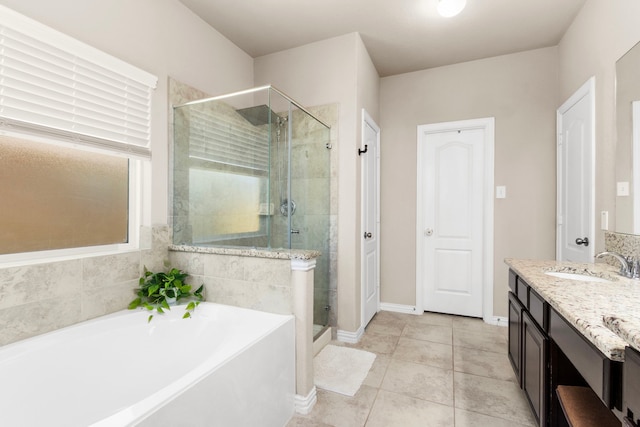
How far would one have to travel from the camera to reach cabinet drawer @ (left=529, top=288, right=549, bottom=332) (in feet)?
4.34

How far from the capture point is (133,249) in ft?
6.44

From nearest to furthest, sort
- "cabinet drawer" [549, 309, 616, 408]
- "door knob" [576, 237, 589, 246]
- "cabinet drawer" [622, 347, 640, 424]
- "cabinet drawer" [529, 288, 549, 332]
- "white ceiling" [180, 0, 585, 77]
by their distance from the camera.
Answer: "cabinet drawer" [622, 347, 640, 424] < "cabinet drawer" [549, 309, 616, 408] < "cabinet drawer" [529, 288, 549, 332] < "door knob" [576, 237, 589, 246] < "white ceiling" [180, 0, 585, 77]

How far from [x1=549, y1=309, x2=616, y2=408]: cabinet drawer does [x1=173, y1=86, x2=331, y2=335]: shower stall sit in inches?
59.5

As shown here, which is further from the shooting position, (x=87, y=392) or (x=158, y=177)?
(x=158, y=177)

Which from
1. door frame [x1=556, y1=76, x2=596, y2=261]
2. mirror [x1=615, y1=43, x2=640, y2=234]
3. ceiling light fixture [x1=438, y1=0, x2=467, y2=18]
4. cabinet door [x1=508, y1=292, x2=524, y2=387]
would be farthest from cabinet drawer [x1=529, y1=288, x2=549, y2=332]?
ceiling light fixture [x1=438, y1=0, x2=467, y2=18]

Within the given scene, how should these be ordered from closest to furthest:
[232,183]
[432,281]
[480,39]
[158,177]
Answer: [158,177]
[232,183]
[480,39]
[432,281]

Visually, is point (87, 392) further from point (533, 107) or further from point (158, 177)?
point (533, 107)

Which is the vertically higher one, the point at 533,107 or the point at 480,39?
the point at 480,39

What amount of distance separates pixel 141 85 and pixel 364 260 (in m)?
2.23

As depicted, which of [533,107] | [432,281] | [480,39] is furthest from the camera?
[432,281]

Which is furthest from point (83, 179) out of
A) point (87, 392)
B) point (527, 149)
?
point (527, 149)

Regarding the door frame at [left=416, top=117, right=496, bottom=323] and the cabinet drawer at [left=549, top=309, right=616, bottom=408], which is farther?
the door frame at [left=416, top=117, right=496, bottom=323]

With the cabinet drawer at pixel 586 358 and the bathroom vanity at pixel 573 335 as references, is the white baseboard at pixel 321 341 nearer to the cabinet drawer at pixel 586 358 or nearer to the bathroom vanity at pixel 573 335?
the bathroom vanity at pixel 573 335

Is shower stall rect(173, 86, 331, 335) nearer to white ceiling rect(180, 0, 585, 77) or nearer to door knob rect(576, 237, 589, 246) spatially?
white ceiling rect(180, 0, 585, 77)
